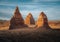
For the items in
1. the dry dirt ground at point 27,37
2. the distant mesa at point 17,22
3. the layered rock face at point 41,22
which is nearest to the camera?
the dry dirt ground at point 27,37

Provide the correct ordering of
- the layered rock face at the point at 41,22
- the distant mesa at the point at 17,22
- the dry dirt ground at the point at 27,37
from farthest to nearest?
the layered rock face at the point at 41,22 < the distant mesa at the point at 17,22 < the dry dirt ground at the point at 27,37

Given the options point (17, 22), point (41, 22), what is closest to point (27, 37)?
point (17, 22)

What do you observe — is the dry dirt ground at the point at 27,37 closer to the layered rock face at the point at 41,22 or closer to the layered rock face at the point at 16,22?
the layered rock face at the point at 16,22

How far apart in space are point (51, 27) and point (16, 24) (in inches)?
236

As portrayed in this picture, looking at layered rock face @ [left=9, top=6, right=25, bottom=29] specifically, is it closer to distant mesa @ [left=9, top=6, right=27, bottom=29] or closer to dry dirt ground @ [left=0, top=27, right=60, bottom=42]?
distant mesa @ [left=9, top=6, right=27, bottom=29]

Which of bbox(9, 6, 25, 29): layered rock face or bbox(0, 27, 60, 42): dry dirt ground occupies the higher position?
bbox(9, 6, 25, 29): layered rock face

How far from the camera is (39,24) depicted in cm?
3553

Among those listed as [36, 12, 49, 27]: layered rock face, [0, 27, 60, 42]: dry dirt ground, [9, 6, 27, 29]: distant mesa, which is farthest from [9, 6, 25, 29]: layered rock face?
[36, 12, 49, 27]: layered rock face

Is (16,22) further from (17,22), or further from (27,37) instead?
(27,37)

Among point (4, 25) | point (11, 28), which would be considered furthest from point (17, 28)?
point (4, 25)

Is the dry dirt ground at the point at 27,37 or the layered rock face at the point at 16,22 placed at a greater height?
the layered rock face at the point at 16,22

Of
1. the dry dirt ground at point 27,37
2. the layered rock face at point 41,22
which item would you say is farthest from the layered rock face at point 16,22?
the layered rock face at point 41,22

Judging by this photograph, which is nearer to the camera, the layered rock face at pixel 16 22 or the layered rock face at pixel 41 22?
the layered rock face at pixel 16 22

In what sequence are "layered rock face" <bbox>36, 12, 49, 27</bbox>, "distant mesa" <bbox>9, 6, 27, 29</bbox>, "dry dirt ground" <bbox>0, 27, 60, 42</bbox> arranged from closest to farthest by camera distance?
"dry dirt ground" <bbox>0, 27, 60, 42</bbox> < "distant mesa" <bbox>9, 6, 27, 29</bbox> < "layered rock face" <bbox>36, 12, 49, 27</bbox>
